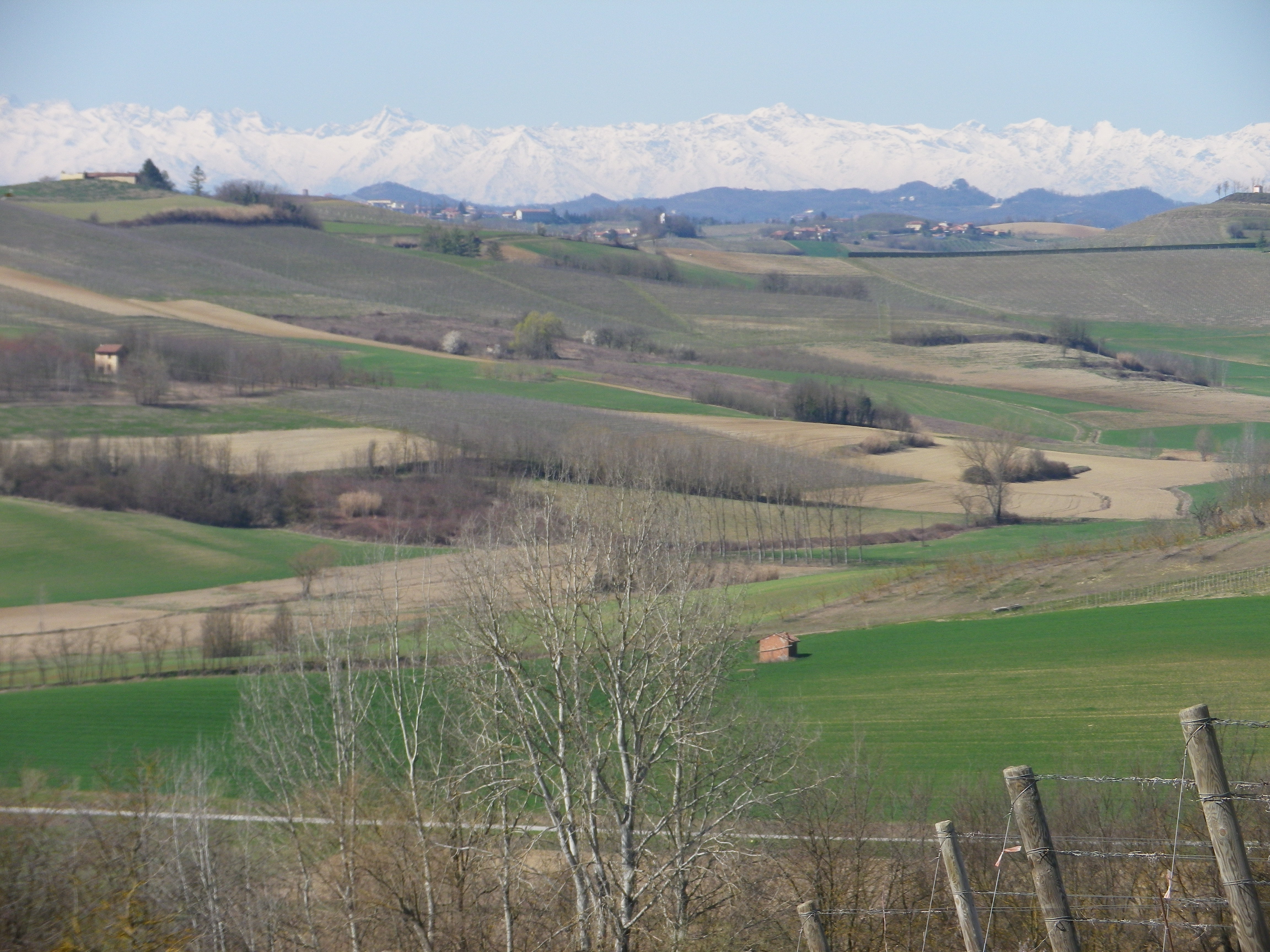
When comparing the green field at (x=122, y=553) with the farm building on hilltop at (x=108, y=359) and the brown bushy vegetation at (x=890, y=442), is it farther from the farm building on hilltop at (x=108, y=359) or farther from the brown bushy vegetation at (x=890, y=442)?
the brown bushy vegetation at (x=890, y=442)

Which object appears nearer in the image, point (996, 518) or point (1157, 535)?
point (1157, 535)

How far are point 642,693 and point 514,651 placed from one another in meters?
2.32

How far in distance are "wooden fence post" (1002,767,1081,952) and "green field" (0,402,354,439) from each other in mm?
80266

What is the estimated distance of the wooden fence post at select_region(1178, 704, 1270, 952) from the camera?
8.59 m

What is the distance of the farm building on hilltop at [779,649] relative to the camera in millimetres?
41781

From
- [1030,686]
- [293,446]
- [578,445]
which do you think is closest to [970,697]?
[1030,686]

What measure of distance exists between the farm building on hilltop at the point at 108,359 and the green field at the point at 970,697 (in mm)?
60777

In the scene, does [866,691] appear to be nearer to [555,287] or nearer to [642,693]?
[642,693]

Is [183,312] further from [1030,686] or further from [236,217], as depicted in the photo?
[1030,686]

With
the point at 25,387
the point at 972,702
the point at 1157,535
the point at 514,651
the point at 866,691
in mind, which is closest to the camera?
Answer: the point at 514,651

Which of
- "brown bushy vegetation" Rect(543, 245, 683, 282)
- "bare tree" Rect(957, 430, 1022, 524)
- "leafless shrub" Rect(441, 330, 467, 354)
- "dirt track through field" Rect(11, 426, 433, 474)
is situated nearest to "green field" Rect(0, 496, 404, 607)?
"dirt track through field" Rect(11, 426, 433, 474)

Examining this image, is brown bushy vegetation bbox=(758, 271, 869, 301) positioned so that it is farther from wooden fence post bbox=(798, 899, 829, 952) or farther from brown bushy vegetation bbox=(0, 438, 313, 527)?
wooden fence post bbox=(798, 899, 829, 952)

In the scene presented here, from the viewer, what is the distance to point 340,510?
7150 cm

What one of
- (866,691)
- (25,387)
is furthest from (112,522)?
(866,691)
